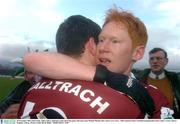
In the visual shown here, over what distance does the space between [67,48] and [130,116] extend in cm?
29

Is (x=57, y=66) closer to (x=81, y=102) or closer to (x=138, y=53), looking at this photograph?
(x=81, y=102)

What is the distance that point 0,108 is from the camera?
2264 mm

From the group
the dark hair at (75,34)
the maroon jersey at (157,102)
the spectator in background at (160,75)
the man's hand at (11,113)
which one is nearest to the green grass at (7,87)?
the spectator in background at (160,75)

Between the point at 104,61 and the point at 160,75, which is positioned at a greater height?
the point at 104,61

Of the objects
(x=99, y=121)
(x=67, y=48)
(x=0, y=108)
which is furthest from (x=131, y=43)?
(x=0, y=108)

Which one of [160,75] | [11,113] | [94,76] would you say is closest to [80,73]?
[94,76]

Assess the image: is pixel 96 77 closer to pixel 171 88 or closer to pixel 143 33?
pixel 143 33

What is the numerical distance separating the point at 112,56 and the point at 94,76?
141 mm

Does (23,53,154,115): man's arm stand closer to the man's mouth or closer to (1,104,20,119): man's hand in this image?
the man's mouth

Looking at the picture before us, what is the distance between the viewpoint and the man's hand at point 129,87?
42.1 inches

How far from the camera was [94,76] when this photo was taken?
1.10m

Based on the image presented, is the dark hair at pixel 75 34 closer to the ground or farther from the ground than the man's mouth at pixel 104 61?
farther from the ground

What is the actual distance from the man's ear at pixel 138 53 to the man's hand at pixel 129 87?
0.20 m

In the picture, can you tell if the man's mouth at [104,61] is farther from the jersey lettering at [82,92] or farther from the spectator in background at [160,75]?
the spectator in background at [160,75]
